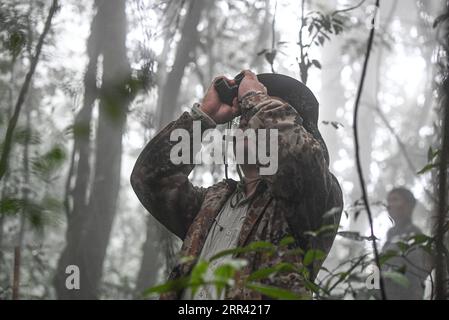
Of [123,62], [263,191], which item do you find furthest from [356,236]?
[123,62]

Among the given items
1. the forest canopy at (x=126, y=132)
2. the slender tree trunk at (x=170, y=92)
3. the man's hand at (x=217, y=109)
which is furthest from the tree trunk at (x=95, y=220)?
the man's hand at (x=217, y=109)

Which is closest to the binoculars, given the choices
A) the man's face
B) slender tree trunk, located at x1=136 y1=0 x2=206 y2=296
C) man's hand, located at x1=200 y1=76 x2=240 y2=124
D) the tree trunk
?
man's hand, located at x1=200 y1=76 x2=240 y2=124

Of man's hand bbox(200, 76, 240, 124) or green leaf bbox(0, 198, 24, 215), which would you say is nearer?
green leaf bbox(0, 198, 24, 215)

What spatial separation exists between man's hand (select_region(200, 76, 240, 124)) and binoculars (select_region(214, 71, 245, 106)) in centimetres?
1

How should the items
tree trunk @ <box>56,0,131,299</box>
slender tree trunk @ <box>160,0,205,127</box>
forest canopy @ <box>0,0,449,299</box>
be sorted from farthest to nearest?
slender tree trunk @ <box>160,0,205,127</box>
tree trunk @ <box>56,0,131,299</box>
forest canopy @ <box>0,0,449,299</box>

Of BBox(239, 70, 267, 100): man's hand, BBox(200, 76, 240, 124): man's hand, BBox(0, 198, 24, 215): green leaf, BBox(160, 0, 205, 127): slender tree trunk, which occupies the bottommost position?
BBox(0, 198, 24, 215): green leaf

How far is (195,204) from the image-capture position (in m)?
2.43

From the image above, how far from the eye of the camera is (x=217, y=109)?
7.82 feet

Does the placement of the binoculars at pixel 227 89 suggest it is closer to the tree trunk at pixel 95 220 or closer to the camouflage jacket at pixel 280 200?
the camouflage jacket at pixel 280 200

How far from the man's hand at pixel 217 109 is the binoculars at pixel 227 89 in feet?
0.05

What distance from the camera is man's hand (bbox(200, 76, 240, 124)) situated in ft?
7.77

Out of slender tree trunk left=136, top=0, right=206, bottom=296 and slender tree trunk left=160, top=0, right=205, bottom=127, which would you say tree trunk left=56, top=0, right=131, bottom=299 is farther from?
slender tree trunk left=160, top=0, right=205, bottom=127

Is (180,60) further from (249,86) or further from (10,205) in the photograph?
(10,205)
